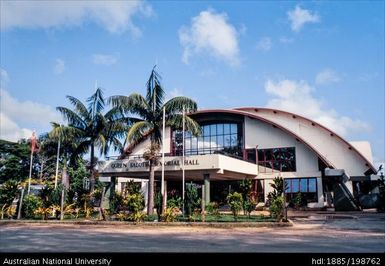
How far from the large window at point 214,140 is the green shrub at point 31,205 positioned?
15730 millimetres

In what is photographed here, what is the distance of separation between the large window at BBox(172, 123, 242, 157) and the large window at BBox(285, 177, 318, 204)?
5.55 metres

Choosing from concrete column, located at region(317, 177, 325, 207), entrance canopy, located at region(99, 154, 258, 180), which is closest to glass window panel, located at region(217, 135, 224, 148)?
entrance canopy, located at region(99, 154, 258, 180)

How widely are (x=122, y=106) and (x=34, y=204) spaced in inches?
301

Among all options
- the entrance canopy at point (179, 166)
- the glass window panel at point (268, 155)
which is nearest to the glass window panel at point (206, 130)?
the glass window panel at point (268, 155)

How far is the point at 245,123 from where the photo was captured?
1422 inches

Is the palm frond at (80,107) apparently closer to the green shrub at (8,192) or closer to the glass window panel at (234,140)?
the green shrub at (8,192)

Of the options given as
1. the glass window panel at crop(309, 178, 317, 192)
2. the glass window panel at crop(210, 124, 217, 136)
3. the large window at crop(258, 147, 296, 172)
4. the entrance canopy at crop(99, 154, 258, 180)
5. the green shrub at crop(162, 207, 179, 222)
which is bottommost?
the green shrub at crop(162, 207, 179, 222)

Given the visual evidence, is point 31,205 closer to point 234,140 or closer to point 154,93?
point 154,93

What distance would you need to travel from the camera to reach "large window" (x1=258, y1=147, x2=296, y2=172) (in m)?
34.6

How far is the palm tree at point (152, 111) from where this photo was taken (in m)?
22.4

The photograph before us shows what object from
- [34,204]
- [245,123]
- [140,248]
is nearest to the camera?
[140,248]

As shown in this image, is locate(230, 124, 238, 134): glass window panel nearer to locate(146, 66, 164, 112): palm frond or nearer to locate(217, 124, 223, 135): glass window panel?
locate(217, 124, 223, 135): glass window panel
